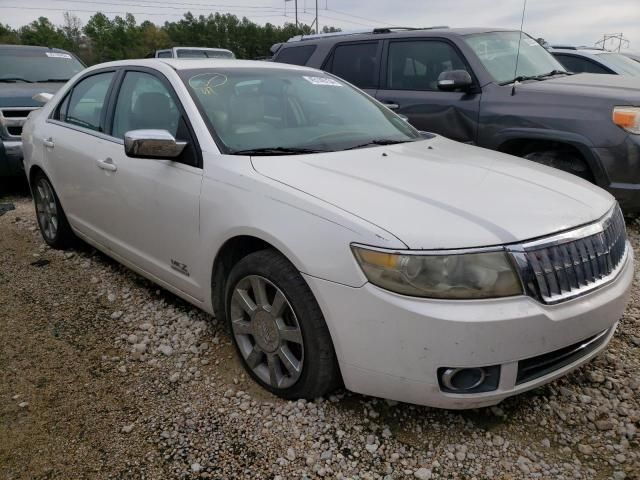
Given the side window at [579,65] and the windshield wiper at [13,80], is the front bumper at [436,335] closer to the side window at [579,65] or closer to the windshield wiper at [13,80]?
the side window at [579,65]

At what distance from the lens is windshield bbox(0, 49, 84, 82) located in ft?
25.1

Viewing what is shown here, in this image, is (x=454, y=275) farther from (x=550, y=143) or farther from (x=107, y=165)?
(x=550, y=143)

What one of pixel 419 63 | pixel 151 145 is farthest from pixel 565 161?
pixel 151 145

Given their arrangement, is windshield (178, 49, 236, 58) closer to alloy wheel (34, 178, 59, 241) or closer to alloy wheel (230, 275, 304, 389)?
alloy wheel (34, 178, 59, 241)

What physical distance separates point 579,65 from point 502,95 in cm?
409

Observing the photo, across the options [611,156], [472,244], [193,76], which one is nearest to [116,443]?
[472,244]

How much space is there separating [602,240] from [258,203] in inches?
58.1

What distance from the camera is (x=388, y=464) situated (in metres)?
2.15

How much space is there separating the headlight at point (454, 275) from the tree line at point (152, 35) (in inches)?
2523

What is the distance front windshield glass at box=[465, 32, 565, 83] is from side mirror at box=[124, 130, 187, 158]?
3.35 metres

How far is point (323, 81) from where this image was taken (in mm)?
3625

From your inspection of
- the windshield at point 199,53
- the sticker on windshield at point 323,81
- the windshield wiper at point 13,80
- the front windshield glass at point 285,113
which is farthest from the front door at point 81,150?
the windshield at point 199,53

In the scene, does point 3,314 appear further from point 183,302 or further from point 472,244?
point 472,244

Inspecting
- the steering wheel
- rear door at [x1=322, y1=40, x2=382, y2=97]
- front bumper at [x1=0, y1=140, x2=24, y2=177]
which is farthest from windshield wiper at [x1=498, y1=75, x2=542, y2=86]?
front bumper at [x1=0, y1=140, x2=24, y2=177]
